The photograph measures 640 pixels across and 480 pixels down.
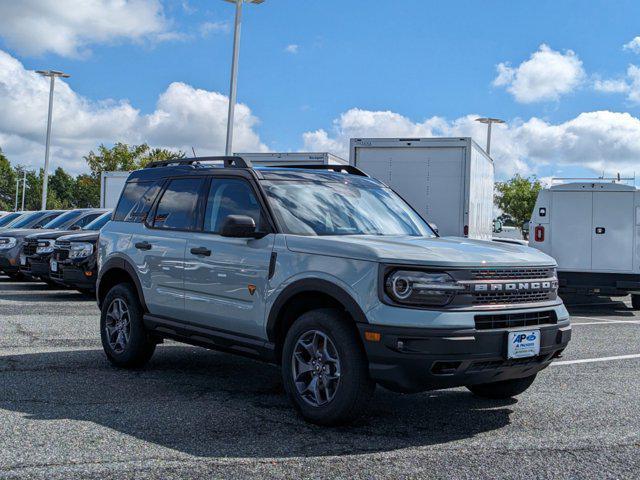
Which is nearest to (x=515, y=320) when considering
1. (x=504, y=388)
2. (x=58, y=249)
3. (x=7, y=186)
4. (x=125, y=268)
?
(x=504, y=388)

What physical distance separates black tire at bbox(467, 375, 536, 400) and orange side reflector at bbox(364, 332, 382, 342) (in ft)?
5.03

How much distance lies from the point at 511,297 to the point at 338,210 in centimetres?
162

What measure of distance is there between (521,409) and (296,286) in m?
2.07

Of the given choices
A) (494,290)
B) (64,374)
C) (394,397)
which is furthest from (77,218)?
(494,290)

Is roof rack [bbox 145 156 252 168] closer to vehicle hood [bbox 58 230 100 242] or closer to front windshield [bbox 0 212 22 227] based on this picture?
vehicle hood [bbox 58 230 100 242]

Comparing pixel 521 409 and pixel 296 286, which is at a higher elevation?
pixel 296 286

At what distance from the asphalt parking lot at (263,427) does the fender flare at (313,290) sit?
0.70 meters

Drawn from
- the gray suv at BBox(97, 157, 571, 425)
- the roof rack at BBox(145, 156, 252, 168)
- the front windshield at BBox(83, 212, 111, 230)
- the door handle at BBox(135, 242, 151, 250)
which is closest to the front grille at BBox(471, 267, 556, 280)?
the gray suv at BBox(97, 157, 571, 425)

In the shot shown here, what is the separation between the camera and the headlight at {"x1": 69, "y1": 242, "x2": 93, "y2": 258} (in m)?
13.1

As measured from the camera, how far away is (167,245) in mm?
6902

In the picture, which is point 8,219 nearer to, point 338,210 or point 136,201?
point 136,201

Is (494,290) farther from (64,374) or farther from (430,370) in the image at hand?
(64,374)

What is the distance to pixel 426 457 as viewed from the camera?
4.73m

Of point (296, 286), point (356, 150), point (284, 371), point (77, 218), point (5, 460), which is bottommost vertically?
point (5, 460)
